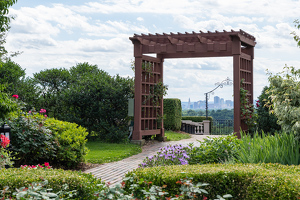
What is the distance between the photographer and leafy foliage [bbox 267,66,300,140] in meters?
6.32

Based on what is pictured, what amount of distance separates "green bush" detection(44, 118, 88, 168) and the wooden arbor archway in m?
3.68

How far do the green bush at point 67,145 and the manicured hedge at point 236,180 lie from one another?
3.45 m

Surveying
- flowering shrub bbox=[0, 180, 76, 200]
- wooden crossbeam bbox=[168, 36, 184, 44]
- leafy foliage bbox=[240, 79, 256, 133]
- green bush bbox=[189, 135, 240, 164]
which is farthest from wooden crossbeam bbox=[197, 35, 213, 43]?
flowering shrub bbox=[0, 180, 76, 200]

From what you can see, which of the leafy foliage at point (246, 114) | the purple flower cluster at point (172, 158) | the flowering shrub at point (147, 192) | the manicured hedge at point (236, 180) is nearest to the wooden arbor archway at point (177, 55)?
the leafy foliage at point (246, 114)

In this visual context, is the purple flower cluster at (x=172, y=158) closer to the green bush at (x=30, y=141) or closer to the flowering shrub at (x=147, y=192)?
the flowering shrub at (x=147, y=192)

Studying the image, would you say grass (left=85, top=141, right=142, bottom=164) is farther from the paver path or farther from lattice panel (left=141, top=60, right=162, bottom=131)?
lattice panel (left=141, top=60, right=162, bottom=131)

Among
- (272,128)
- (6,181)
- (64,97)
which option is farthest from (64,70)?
(6,181)

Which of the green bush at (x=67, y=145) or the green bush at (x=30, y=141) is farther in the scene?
the green bush at (x=67, y=145)

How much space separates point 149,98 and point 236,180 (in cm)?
767

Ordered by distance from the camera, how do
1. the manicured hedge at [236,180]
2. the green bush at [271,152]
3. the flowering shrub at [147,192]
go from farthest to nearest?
the green bush at [271,152] → the manicured hedge at [236,180] → the flowering shrub at [147,192]

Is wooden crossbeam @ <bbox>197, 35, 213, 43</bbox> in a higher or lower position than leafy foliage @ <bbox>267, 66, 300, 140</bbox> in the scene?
higher

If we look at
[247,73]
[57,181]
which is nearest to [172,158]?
[57,181]

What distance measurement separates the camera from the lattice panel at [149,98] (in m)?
11.2

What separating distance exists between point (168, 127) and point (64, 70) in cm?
532
